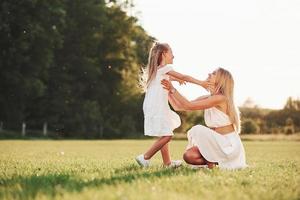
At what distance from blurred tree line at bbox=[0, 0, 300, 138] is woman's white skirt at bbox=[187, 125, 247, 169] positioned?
28.0m

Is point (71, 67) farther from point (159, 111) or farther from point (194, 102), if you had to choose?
point (194, 102)

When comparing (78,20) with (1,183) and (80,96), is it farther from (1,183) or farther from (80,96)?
(1,183)

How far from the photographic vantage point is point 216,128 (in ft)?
Result: 26.7

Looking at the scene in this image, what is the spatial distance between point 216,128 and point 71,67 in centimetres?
3887

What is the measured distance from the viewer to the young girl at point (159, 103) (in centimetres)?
827

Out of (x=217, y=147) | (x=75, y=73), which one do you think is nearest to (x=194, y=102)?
(x=217, y=147)

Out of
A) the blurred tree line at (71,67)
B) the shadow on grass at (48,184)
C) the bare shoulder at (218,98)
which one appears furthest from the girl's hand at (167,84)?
the blurred tree line at (71,67)

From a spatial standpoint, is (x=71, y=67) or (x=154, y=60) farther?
(x=71, y=67)

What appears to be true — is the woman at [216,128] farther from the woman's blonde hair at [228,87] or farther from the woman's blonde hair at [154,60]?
the woman's blonde hair at [154,60]

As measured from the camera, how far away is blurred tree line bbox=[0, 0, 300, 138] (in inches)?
1380

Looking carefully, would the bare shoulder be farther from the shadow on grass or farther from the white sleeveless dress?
the shadow on grass

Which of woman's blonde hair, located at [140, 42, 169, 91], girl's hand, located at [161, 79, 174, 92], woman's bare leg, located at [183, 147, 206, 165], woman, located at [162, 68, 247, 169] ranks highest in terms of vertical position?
woman's blonde hair, located at [140, 42, 169, 91]

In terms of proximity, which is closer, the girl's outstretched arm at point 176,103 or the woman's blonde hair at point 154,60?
the girl's outstretched arm at point 176,103

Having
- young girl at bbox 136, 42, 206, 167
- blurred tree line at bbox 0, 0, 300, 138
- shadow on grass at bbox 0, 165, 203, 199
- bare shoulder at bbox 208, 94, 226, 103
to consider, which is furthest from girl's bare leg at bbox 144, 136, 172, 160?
blurred tree line at bbox 0, 0, 300, 138
